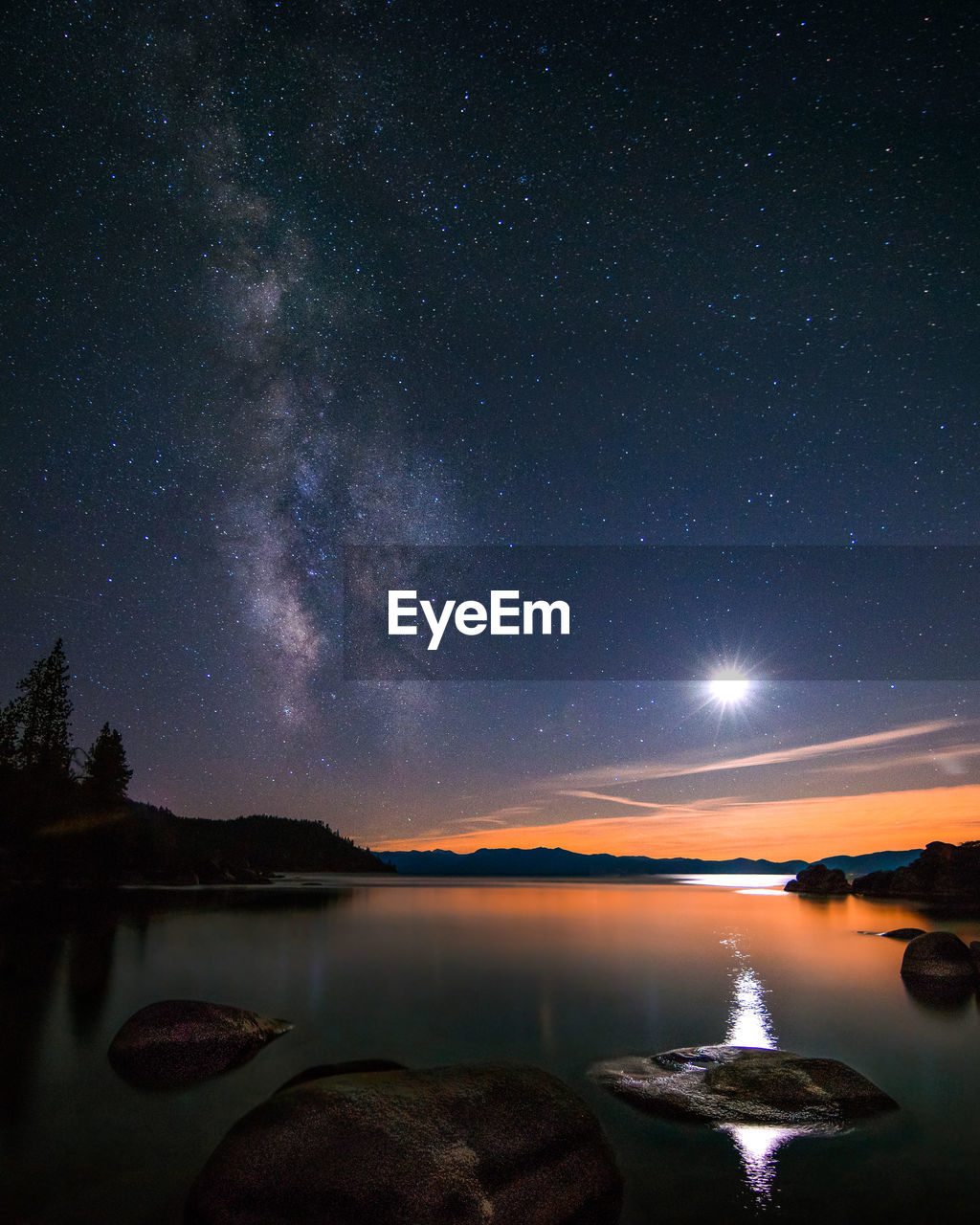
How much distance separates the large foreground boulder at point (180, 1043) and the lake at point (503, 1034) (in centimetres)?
39

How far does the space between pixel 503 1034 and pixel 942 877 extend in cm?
8158

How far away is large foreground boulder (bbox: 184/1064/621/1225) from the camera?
22.9 ft

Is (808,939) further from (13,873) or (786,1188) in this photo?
(13,873)

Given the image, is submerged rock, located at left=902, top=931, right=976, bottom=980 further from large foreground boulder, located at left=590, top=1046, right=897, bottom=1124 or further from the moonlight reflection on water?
large foreground boulder, located at left=590, top=1046, right=897, bottom=1124

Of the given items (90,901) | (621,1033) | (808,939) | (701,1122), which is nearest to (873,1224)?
(701,1122)

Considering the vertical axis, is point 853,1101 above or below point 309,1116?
below

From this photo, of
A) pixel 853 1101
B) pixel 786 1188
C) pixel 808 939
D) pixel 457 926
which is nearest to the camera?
pixel 786 1188

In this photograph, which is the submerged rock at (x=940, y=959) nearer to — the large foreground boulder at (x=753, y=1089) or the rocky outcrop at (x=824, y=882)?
the large foreground boulder at (x=753, y=1089)

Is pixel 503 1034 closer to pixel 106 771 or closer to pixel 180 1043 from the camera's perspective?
pixel 180 1043

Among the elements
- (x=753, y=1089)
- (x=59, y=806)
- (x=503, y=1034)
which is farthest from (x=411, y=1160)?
(x=59, y=806)

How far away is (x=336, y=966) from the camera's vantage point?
Result: 28219 mm

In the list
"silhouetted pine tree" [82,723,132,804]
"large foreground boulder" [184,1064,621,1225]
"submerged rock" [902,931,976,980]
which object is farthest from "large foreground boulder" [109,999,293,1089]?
"silhouetted pine tree" [82,723,132,804]

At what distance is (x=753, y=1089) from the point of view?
449 inches

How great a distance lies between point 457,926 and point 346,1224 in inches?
1775
